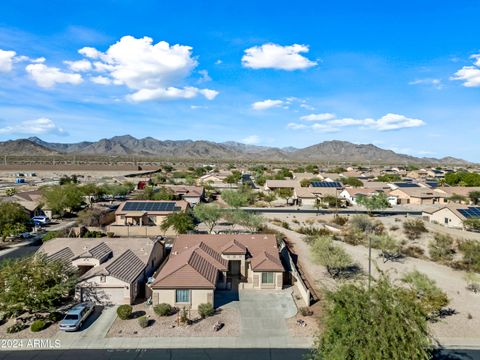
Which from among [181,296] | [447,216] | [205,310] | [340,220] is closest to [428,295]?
[205,310]

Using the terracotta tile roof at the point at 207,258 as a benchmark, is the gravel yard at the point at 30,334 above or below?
below

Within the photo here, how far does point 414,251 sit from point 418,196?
141 feet

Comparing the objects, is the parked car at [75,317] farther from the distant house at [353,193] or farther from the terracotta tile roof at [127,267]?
the distant house at [353,193]

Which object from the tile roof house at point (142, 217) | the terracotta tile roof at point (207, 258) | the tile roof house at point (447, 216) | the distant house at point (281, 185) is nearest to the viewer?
the terracotta tile roof at point (207, 258)

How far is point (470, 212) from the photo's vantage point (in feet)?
177

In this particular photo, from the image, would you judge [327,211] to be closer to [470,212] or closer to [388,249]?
[470,212]

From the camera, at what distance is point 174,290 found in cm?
2473

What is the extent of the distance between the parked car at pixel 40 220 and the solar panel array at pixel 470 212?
65.3 metres

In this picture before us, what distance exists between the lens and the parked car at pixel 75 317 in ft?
70.8

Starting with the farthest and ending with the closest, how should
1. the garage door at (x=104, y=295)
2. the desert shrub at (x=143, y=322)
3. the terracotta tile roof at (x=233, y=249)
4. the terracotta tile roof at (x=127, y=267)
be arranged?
the terracotta tile roof at (x=233, y=249)
the terracotta tile roof at (x=127, y=267)
the garage door at (x=104, y=295)
the desert shrub at (x=143, y=322)

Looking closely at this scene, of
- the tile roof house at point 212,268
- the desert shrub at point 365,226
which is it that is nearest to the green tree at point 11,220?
the tile roof house at point 212,268

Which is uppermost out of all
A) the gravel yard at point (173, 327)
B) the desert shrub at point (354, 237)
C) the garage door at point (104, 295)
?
the desert shrub at point (354, 237)

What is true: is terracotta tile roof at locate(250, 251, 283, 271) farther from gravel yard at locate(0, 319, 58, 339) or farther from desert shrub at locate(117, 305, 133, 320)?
gravel yard at locate(0, 319, 58, 339)

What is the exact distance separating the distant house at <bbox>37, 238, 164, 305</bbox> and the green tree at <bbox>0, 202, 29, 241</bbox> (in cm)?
1391
